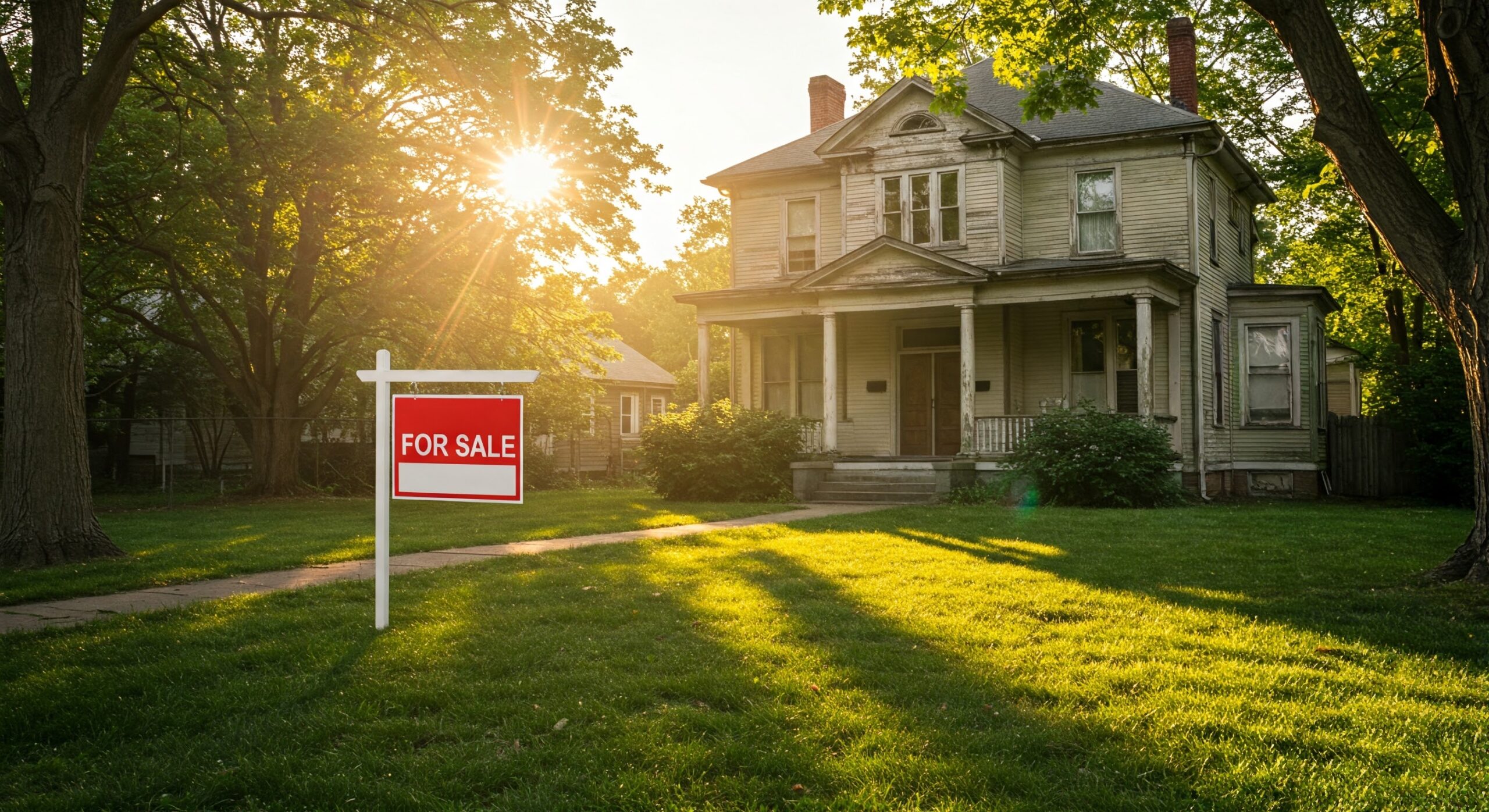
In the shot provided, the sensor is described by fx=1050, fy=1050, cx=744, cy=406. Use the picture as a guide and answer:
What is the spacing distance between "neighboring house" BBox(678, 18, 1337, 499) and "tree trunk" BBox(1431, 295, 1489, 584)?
10.7m

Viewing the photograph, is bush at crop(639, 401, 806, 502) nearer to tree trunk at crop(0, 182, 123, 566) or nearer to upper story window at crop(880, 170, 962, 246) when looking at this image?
upper story window at crop(880, 170, 962, 246)

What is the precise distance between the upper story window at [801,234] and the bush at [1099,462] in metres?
7.90

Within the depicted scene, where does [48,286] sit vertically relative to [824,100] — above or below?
below

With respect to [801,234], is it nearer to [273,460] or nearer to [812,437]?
[812,437]

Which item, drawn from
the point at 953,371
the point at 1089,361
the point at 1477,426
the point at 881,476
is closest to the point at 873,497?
the point at 881,476

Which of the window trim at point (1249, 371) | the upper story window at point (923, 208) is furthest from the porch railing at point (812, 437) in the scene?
the window trim at point (1249, 371)

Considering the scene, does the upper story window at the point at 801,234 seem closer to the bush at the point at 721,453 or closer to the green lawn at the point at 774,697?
the bush at the point at 721,453

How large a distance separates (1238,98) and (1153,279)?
10163 millimetres

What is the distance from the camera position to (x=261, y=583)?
28.1 ft

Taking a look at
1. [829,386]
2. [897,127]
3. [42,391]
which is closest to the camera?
[42,391]

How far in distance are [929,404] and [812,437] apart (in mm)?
2913

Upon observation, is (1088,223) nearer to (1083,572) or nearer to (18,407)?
(1083,572)

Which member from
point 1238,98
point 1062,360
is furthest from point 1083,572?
point 1238,98

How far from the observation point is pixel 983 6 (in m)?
11.5
